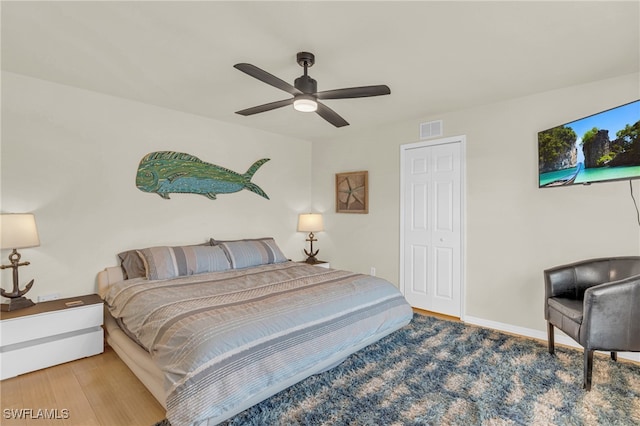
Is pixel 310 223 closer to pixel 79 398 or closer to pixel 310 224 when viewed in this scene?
pixel 310 224

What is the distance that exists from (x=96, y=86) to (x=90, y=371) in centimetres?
257

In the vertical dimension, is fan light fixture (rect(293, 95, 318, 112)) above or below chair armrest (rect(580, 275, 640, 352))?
above

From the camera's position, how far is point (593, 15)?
192 centimetres

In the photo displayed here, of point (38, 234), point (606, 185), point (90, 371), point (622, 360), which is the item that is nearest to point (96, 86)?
point (38, 234)

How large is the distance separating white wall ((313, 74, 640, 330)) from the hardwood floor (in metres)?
3.21

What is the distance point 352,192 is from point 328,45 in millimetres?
2722

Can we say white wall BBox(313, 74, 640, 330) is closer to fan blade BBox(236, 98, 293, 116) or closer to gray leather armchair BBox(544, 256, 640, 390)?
gray leather armchair BBox(544, 256, 640, 390)

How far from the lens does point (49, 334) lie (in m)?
2.50

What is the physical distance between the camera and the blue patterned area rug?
1.89m

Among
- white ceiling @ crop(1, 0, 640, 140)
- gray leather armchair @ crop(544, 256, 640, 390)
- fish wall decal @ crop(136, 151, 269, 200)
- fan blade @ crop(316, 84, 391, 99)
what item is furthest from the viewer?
fish wall decal @ crop(136, 151, 269, 200)

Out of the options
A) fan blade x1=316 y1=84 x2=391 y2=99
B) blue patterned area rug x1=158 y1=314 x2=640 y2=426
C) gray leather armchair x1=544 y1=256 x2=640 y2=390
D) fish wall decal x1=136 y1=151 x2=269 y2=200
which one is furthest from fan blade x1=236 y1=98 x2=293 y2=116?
gray leather armchair x1=544 y1=256 x2=640 y2=390

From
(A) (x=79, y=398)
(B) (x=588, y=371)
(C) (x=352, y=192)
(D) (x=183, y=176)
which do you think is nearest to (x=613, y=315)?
(B) (x=588, y=371)

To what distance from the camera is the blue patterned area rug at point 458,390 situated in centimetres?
189

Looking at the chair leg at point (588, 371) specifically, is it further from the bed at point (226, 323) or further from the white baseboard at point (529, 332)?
the bed at point (226, 323)
